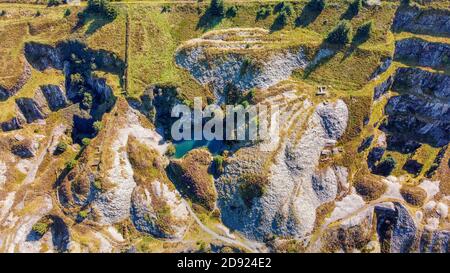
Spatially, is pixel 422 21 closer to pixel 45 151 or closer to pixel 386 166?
pixel 386 166

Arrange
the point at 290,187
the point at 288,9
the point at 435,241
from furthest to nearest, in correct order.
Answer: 1. the point at 288,9
2. the point at 290,187
3. the point at 435,241

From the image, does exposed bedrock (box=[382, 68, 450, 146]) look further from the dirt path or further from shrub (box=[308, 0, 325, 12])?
the dirt path

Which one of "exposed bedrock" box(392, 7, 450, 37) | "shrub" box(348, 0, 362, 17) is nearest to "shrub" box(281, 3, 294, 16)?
"shrub" box(348, 0, 362, 17)

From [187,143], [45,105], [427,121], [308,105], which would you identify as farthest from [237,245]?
[45,105]

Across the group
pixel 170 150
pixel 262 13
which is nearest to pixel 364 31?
pixel 262 13

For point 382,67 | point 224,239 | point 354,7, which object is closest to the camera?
point 224,239

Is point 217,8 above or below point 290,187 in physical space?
above
